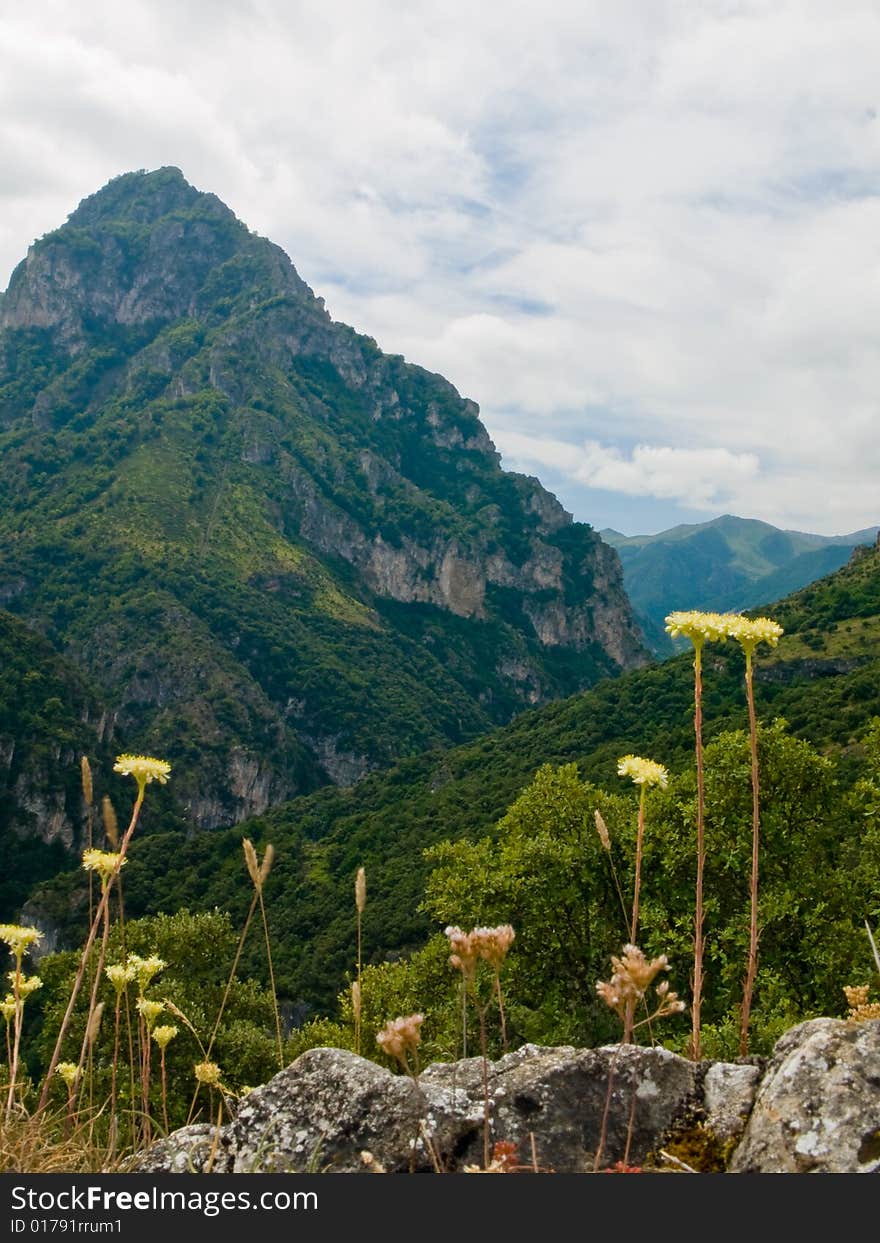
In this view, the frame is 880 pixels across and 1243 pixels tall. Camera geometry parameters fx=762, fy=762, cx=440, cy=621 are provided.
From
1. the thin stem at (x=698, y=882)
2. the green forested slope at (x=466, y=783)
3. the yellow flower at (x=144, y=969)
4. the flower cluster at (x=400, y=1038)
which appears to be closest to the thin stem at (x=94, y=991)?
the yellow flower at (x=144, y=969)

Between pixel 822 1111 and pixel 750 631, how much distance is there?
89.9 inches

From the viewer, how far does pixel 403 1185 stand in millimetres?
2619

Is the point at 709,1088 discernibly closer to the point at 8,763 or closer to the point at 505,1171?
the point at 505,1171

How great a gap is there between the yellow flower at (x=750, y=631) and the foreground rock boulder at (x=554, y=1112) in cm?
190

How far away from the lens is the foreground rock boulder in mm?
3395

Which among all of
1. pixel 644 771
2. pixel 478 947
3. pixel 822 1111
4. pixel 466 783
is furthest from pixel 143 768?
pixel 466 783

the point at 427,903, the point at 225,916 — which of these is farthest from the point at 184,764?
the point at 427,903

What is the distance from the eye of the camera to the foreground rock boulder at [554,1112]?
3.39 meters

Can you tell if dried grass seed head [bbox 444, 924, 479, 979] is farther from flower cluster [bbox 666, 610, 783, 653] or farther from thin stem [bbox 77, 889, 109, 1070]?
flower cluster [bbox 666, 610, 783, 653]

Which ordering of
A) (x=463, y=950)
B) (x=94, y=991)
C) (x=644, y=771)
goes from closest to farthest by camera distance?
1. (x=463, y=950)
2. (x=94, y=991)
3. (x=644, y=771)

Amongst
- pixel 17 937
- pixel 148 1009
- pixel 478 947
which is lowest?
pixel 148 1009

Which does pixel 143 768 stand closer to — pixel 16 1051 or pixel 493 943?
pixel 16 1051

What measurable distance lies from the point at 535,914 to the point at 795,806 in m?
5.60

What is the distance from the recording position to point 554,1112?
12.5 ft
